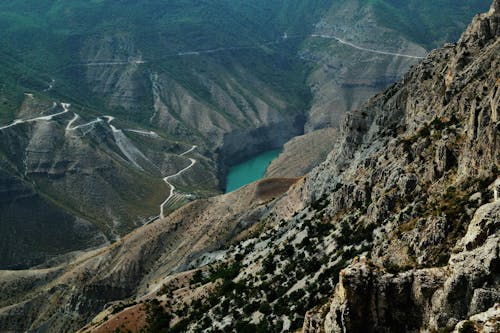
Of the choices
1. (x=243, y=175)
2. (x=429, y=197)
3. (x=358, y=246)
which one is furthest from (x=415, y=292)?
(x=243, y=175)

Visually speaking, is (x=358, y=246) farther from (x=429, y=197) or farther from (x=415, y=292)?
(x=415, y=292)

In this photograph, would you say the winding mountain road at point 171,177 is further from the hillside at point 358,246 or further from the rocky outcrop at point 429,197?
the rocky outcrop at point 429,197

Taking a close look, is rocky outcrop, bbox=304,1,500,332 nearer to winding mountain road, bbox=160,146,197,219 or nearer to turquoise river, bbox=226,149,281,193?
winding mountain road, bbox=160,146,197,219

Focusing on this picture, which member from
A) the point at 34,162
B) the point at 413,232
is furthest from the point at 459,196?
the point at 34,162

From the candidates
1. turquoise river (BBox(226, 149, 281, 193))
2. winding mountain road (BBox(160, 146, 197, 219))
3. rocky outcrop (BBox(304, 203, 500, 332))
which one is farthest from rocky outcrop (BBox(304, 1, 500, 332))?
turquoise river (BBox(226, 149, 281, 193))

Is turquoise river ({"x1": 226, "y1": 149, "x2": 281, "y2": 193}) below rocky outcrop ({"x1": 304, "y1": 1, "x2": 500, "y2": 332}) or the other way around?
below

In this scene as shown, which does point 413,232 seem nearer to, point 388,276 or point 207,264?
point 388,276

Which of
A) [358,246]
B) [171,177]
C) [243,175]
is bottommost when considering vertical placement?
[243,175]

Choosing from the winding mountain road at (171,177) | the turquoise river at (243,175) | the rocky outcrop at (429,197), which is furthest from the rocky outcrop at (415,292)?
the turquoise river at (243,175)

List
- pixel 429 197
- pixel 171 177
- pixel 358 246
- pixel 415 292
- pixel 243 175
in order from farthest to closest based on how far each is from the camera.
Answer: pixel 243 175 < pixel 171 177 < pixel 358 246 < pixel 429 197 < pixel 415 292

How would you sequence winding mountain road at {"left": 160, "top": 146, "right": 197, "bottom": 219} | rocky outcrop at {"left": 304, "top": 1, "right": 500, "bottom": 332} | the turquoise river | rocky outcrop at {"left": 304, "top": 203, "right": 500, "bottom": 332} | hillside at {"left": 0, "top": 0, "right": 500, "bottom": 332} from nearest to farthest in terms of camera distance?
rocky outcrop at {"left": 304, "top": 203, "right": 500, "bottom": 332}, rocky outcrop at {"left": 304, "top": 1, "right": 500, "bottom": 332}, hillside at {"left": 0, "top": 0, "right": 500, "bottom": 332}, winding mountain road at {"left": 160, "top": 146, "right": 197, "bottom": 219}, the turquoise river
